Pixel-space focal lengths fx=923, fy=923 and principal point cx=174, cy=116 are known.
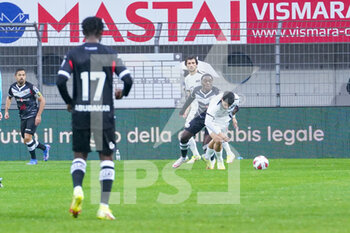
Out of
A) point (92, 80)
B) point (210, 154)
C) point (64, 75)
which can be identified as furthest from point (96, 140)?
point (210, 154)

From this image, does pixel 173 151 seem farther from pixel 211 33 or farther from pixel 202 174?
pixel 202 174

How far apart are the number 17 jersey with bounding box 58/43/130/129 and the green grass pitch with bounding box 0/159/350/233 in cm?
102

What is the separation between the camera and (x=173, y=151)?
78.1 feet

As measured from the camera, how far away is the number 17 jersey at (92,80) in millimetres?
9453

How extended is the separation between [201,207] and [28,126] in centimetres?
1167

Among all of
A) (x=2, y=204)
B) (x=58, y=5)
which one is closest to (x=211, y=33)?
(x=58, y=5)

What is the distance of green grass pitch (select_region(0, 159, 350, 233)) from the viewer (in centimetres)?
854

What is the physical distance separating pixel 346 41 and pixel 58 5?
8534 mm

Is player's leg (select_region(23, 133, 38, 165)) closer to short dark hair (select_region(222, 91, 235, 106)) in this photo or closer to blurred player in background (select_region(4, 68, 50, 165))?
blurred player in background (select_region(4, 68, 50, 165))

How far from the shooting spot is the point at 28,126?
2142 cm

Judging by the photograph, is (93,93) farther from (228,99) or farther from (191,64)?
(191,64)

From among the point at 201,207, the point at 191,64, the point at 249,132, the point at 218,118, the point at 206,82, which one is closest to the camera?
the point at 201,207

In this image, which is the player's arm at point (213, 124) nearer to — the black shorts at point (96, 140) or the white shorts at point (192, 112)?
the white shorts at point (192, 112)

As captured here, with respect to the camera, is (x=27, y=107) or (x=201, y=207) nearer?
(x=201, y=207)
